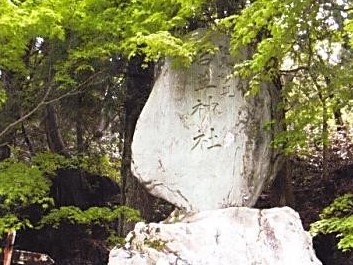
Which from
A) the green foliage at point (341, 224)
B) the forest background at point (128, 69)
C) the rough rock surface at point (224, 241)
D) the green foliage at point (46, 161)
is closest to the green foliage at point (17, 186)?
the forest background at point (128, 69)

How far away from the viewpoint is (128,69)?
7.61 metres

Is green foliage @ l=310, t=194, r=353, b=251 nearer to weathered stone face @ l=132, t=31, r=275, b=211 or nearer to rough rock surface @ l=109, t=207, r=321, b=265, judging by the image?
rough rock surface @ l=109, t=207, r=321, b=265

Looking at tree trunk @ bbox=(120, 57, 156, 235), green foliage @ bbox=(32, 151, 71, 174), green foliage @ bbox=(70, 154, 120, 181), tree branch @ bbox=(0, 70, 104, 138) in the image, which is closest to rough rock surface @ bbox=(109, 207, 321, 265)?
green foliage @ bbox=(32, 151, 71, 174)

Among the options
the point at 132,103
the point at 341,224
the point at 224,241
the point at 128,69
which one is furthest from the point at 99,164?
the point at 341,224

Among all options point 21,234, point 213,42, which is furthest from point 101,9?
point 21,234

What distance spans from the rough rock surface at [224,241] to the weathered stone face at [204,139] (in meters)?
0.36

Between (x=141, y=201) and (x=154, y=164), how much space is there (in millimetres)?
1833

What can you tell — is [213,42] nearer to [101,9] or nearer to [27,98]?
[101,9]

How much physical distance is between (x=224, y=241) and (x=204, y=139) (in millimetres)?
1159

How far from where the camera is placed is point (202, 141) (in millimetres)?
5691

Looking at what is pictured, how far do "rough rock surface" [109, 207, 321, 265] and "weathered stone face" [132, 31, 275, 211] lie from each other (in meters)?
0.36

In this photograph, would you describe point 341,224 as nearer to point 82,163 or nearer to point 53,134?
point 82,163

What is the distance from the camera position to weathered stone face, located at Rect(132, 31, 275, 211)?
5609 millimetres

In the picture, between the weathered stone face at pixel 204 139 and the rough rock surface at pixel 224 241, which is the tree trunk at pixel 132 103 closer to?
the weathered stone face at pixel 204 139
